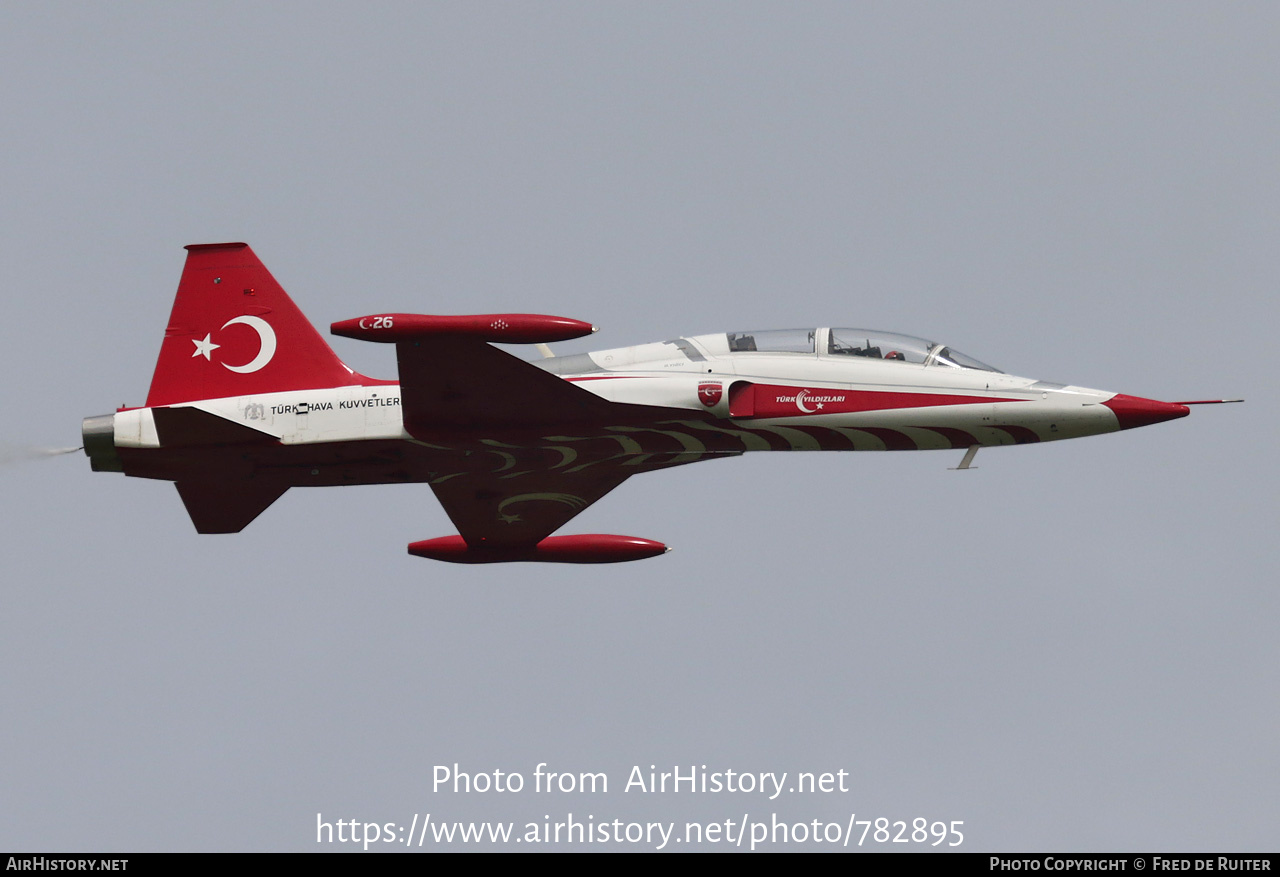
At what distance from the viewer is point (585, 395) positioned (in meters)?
27.2

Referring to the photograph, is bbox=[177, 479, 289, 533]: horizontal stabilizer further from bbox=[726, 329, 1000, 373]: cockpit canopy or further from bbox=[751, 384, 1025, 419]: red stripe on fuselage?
bbox=[751, 384, 1025, 419]: red stripe on fuselage

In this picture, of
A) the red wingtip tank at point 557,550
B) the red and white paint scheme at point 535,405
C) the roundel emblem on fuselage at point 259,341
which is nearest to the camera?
the red and white paint scheme at point 535,405

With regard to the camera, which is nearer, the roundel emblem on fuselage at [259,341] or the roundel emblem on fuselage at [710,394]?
the roundel emblem on fuselage at [710,394]

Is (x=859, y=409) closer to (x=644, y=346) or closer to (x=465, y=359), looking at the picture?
(x=644, y=346)

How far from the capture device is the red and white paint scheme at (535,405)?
27.3m

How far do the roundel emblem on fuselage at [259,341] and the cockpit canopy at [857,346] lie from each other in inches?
294

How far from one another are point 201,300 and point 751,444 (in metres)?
9.37

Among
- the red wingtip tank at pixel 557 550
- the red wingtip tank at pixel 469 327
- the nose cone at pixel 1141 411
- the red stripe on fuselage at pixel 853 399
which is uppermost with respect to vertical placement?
the red wingtip tank at pixel 469 327

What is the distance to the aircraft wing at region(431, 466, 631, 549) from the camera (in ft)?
99.5

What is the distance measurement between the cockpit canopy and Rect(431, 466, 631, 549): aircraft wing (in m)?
3.93

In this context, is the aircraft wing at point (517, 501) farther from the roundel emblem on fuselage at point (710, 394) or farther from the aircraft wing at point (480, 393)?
the roundel emblem on fuselage at point (710, 394)

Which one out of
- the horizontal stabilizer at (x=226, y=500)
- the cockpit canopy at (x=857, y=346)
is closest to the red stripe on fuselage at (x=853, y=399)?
the cockpit canopy at (x=857, y=346)

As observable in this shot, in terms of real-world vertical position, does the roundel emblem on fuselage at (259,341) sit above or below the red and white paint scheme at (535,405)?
above

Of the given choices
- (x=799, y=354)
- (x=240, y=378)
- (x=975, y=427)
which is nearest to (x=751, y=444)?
(x=799, y=354)
